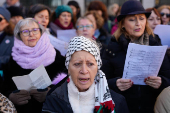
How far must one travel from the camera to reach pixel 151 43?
103 inches

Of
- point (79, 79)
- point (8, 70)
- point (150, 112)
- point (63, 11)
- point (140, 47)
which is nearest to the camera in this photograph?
point (79, 79)

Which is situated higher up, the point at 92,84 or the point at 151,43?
the point at 151,43

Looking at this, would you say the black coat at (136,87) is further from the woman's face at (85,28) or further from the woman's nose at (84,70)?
the woman's face at (85,28)

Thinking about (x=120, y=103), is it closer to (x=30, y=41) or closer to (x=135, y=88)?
(x=135, y=88)

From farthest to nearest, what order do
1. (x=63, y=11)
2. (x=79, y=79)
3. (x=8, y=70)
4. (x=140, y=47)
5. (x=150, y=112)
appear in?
(x=63, y=11)
(x=8, y=70)
(x=150, y=112)
(x=140, y=47)
(x=79, y=79)

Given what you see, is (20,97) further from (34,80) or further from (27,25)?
(27,25)

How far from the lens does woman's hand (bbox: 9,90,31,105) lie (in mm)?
2457

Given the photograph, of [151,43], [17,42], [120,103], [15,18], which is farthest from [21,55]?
[15,18]

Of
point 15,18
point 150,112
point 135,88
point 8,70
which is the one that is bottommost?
point 150,112

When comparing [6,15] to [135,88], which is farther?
[6,15]

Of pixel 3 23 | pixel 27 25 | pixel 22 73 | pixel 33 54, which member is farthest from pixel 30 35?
pixel 3 23

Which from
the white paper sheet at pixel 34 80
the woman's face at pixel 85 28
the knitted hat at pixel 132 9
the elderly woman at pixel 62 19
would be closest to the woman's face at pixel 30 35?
the white paper sheet at pixel 34 80

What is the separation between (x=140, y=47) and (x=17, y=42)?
6.31 ft

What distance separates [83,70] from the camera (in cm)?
192
